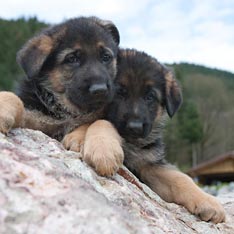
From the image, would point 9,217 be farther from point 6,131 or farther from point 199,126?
point 199,126

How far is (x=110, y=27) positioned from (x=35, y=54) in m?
0.92

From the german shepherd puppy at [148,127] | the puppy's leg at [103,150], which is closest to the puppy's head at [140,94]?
the german shepherd puppy at [148,127]

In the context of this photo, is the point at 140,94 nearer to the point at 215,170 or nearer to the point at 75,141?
the point at 75,141

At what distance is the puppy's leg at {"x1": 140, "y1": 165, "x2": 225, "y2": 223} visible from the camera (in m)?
3.58

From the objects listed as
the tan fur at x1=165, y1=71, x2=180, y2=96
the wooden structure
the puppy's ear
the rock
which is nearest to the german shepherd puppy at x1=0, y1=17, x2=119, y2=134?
the puppy's ear

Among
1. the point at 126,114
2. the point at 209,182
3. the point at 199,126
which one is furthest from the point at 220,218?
the point at 199,126

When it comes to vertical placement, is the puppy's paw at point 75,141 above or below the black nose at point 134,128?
below

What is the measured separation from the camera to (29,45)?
14.6 ft

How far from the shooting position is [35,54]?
13.9 ft

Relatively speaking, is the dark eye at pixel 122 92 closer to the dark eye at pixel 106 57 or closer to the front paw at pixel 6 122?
the dark eye at pixel 106 57

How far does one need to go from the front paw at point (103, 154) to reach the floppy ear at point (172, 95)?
1.61 meters

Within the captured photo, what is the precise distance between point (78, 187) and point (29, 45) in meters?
2.50

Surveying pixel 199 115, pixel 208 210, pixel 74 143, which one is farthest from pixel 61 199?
pixel 199 115

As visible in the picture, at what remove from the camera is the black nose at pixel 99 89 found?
3.81 m
